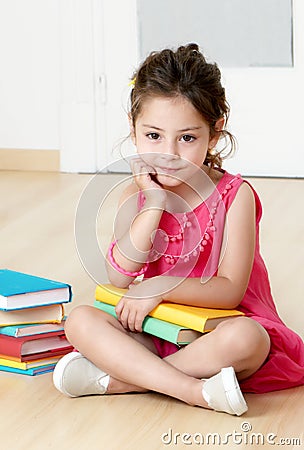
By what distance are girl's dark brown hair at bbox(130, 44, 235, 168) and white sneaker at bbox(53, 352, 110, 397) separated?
0.41 m

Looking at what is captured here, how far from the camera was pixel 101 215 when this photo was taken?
2.67 meters

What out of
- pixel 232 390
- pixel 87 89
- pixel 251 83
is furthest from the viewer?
pixel 87 89

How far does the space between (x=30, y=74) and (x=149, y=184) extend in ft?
6.26

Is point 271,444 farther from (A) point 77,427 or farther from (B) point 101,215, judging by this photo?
(B) point 101,215

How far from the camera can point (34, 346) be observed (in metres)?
1.66

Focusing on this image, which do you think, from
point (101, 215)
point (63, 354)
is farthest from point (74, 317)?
point (101, 215)

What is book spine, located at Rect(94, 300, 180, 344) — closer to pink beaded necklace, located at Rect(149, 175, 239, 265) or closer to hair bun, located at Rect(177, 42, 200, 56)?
pink beaded necklace, located at Rect(149, 175, 239, 265)

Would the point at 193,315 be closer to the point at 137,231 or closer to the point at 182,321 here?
the point at 182,321

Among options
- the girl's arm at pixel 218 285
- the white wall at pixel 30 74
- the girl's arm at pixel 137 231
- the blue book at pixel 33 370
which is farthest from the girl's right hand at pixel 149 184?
the white wall at pixel 30 74

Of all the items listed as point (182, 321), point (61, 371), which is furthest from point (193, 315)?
point (61, 371)

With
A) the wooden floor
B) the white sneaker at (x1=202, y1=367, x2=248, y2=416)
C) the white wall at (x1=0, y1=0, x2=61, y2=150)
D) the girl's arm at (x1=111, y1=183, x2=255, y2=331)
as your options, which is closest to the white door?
the white wall at (x1=0, y1=0, x2=61, y2=150)

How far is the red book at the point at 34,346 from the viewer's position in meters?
1.64

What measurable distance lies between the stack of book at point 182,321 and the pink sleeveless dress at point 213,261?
6 cm

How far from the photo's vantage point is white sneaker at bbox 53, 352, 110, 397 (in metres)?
1.53
